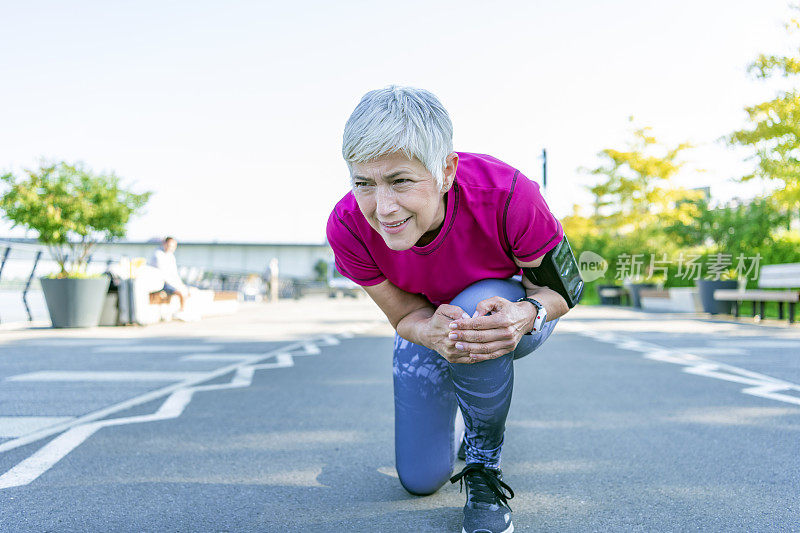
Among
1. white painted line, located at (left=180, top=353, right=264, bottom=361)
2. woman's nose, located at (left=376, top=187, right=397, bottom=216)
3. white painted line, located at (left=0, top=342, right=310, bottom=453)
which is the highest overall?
woman's nose, located at (left=376, top=187, right=397, bottom=216)

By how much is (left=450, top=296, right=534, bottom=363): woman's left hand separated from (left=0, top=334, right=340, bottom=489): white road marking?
76.0 inches

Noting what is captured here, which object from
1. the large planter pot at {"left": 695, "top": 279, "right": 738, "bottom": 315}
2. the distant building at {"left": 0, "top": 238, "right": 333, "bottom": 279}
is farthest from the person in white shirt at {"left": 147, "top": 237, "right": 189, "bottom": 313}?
the distant building at {"left": 0, "top": 238, "right": 333, "bottom": 279}

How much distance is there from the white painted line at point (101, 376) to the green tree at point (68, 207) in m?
7.12

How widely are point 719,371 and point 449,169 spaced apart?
199 inches

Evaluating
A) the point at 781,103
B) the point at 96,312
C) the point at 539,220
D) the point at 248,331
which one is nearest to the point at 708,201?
the point at 781,103

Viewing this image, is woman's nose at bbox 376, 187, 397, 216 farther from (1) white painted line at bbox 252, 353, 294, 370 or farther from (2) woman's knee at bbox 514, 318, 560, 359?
(1) white painted line at bbox 252, 353, 294, 370

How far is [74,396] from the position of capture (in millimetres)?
4816

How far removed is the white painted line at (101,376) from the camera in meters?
5.68

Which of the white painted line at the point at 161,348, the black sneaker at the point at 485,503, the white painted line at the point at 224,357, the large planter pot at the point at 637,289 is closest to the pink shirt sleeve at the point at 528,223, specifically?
the black sneaker at the point at 485,503

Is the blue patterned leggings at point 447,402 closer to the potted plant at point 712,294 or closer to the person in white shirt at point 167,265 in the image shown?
the person in white shirt at point 167,265

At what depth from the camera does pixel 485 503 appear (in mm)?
2209

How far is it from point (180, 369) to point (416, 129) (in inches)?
201

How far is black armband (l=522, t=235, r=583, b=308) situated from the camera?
2.36 metres

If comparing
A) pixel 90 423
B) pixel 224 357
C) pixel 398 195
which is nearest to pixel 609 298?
pixel 224 357
